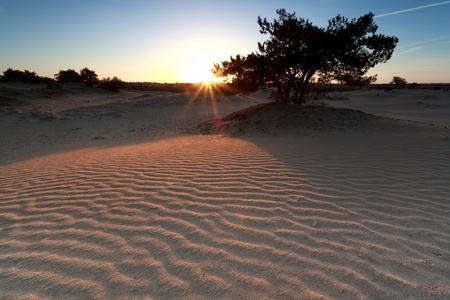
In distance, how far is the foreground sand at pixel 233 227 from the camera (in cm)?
193

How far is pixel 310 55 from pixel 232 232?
9.06m

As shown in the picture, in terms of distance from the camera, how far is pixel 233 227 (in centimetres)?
272

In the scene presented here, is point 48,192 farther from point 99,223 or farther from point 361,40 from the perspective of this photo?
point 361,40

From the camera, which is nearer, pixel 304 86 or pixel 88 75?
pixel 304 86

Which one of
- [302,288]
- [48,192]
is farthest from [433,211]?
[48,192]

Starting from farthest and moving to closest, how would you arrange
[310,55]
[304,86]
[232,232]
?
[304,86] < [310,55] < [232,232]

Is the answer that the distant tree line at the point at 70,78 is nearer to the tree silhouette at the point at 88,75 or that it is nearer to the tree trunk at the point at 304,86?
the tree silhouette at the point at 88,75

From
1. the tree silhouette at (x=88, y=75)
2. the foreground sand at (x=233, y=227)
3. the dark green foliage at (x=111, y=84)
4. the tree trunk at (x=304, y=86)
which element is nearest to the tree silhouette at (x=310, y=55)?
the tree trunk at (x=304, y=86)

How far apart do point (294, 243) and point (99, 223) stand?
7.74 feet

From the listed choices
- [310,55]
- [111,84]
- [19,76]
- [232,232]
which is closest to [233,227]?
[232,232]

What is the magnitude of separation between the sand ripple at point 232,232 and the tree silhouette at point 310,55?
6657 mm

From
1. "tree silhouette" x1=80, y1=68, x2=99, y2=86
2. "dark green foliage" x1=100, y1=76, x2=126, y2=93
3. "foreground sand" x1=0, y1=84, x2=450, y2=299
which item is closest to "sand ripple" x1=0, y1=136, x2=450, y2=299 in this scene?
"foreground sand" x1=0, y1=84, x2=450, y2=299

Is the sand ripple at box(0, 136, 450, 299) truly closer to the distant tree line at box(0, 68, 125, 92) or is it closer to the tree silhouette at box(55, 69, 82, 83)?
the distant tree line at box(0, 68, 125, 92)

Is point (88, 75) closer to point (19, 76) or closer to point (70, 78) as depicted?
point (70, 78)
